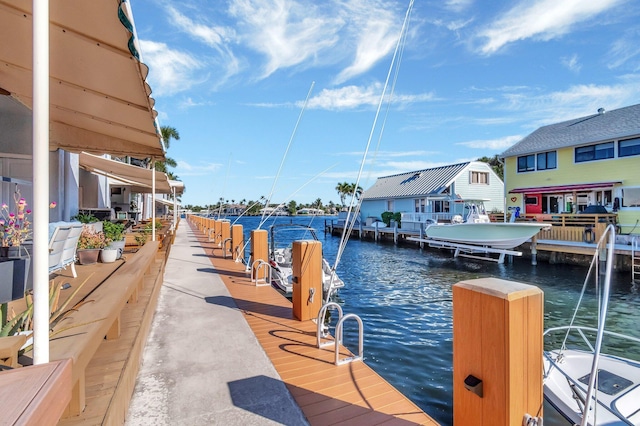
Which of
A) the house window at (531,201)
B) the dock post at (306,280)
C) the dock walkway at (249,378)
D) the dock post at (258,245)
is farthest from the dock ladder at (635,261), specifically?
the dock walkway at (249,378)

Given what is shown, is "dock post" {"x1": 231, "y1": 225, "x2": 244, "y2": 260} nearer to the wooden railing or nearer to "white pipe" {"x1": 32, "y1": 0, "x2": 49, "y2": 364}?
"white pipe" {"x1": 32, "y1": 0, "x2": 49, "y2": 364}

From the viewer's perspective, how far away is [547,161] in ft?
69.9

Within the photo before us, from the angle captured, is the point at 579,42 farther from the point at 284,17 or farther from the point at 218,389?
the point at 218,389

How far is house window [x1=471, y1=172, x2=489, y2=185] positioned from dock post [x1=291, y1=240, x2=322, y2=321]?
27.4m

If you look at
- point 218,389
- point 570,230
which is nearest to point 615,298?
point 570,230

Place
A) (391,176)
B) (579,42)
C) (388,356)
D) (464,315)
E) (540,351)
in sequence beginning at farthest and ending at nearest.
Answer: (391,176), (579,42), (388,356), (464,315), (540,351)

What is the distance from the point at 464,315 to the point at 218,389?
7.12ft

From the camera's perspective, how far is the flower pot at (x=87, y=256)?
17.6ft

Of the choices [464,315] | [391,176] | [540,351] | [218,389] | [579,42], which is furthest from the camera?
[391,176]

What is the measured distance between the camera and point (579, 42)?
48.9ft

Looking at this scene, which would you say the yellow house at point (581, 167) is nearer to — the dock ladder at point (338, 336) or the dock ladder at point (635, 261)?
the dock ladder at point (635, 261)

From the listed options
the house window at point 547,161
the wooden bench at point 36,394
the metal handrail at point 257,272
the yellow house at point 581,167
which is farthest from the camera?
the house window at point 547,161

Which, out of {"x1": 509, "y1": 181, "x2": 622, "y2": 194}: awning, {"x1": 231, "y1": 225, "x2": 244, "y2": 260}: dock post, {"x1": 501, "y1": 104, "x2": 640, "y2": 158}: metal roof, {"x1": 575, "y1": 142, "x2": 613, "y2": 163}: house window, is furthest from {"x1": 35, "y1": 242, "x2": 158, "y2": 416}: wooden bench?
{"x1": 575, "y1": 142, "x2": 613, "y2": 163}: house window

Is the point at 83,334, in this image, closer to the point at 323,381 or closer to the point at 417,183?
the point at 323,381
